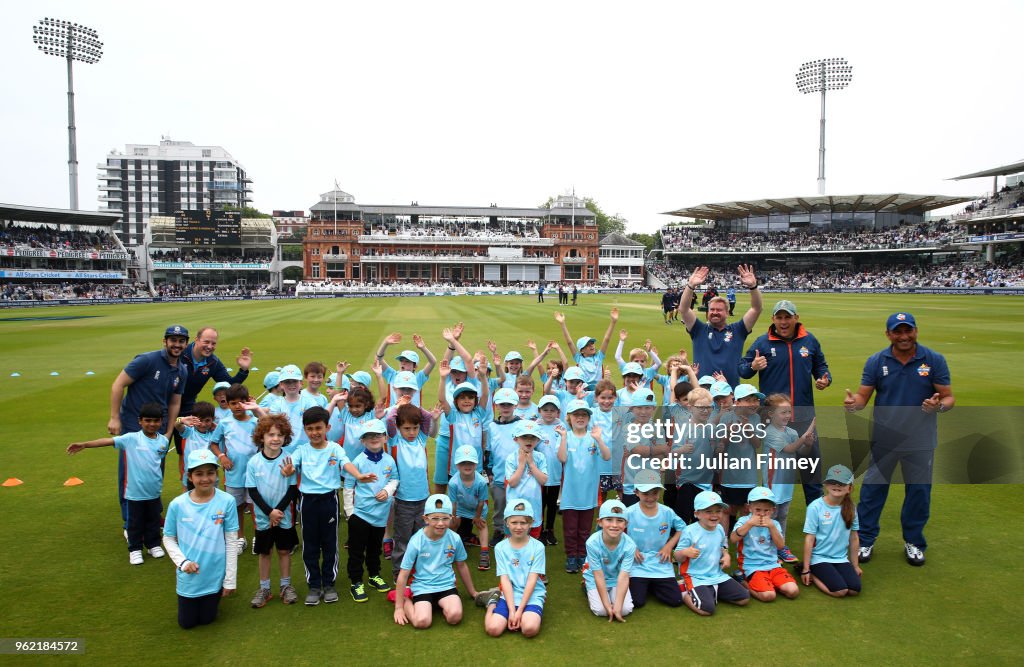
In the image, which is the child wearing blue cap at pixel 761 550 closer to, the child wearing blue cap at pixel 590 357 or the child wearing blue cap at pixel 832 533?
the child wearing blue cap at pixel 832 533

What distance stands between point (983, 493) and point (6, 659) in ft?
31.4

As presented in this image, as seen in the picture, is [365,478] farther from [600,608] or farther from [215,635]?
[600,608]

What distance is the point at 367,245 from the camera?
3386 inches

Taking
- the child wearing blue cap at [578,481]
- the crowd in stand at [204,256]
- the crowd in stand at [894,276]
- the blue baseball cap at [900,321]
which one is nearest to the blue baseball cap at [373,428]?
the child wearing blue cap at [578,481]

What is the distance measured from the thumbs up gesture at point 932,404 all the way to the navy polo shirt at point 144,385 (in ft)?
23.7

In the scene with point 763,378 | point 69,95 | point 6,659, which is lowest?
point 6,659

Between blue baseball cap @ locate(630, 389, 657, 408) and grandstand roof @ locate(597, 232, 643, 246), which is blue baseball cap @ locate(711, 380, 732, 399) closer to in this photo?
blue baseball cap @ locate(630, 389, 657, 408)

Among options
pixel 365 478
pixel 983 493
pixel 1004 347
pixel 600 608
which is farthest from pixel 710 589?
pixel 1004 347

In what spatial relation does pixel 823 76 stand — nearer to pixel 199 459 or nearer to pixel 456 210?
pixel 456 210

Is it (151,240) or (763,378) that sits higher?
(151,240)

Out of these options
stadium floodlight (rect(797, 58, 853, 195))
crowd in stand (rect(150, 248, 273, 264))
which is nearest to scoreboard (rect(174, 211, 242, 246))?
crowd in stand (rect(150, 248, 273, 264))

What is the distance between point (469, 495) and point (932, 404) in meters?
4.22

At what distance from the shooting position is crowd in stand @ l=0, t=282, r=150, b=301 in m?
55.0

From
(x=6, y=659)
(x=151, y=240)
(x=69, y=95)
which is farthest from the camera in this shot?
(x=151, y=240)
